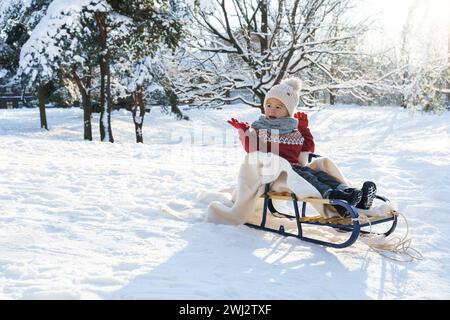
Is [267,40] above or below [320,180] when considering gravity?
above

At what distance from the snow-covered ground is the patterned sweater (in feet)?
2.58

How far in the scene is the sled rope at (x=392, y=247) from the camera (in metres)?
3.74

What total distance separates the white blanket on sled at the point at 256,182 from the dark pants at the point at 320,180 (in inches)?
5.1

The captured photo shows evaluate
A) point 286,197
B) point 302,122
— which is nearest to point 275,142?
point 302,122

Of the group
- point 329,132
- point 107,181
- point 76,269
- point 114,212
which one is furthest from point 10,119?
point 76,269

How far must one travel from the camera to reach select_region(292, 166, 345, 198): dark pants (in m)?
3.90

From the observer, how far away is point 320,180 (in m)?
4.12

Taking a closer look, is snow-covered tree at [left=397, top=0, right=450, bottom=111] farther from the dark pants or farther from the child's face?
the dark pants

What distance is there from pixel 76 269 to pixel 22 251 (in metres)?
0.55

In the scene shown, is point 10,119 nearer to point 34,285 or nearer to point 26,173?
point 26,173

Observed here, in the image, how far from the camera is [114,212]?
451cm

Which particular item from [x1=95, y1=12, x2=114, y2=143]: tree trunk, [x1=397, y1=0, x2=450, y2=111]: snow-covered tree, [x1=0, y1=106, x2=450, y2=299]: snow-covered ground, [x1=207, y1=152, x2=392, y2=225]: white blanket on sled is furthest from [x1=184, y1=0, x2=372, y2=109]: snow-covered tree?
[x1=207, y1=152, x2=392, y2=225]: white blanket on sled

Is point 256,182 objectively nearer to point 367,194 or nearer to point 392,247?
point 367,194

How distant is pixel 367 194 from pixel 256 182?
3.22ft
